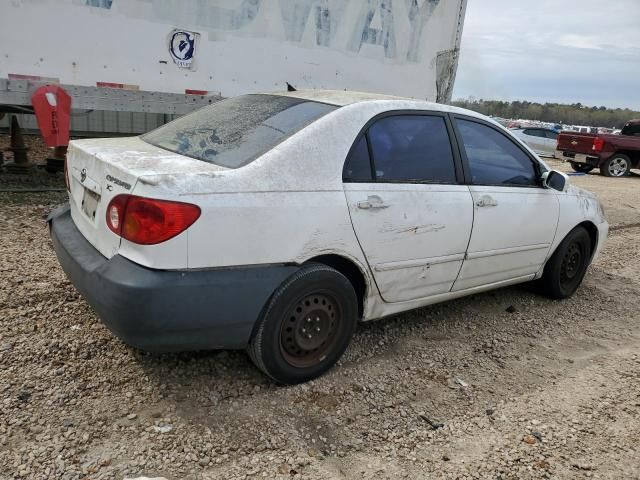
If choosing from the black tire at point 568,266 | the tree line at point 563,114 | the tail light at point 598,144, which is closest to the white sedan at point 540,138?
the tail light at point 598,144

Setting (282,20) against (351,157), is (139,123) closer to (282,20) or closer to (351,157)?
(282,20)

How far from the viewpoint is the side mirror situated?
4.25 meters

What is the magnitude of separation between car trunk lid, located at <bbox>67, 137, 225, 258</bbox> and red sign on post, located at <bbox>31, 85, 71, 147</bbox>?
9.72 ft

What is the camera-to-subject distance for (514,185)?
13.2ft

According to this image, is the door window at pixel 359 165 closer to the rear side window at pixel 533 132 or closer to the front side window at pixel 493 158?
the front side window at pixel 493 158

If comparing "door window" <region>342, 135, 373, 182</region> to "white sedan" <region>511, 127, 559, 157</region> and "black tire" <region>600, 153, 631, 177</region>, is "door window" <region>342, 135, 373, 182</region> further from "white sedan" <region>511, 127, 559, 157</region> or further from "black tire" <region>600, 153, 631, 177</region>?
"white sedan" <region>511, 127, 559, 157</region>

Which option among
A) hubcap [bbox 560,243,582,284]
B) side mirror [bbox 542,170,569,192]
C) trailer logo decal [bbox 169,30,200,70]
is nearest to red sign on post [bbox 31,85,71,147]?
trailer logo decal [bbox 169,30,200,70]

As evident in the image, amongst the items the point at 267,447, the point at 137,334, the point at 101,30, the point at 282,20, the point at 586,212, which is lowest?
the point at 267,447

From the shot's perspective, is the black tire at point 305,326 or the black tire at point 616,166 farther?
the black tire at point 616,166

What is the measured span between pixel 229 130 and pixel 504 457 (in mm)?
2276

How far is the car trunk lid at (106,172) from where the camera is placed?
8.51ft

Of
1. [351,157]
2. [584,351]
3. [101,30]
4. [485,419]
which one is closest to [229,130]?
[351,157]

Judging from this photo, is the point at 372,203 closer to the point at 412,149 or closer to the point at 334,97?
the point at 412,149

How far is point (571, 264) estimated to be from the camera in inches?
190
